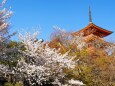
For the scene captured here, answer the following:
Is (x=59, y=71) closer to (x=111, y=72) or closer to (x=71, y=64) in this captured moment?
(x=71, y=64)

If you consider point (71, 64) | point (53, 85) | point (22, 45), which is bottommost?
point (53, 85)

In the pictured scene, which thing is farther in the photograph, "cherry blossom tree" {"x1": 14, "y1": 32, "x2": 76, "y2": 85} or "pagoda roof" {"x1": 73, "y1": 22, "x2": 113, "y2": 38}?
"pagoda roof" {"x1": 73, "y1": 22, "x2": 113, "y2": 38}

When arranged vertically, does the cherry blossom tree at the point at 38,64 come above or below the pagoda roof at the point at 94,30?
below

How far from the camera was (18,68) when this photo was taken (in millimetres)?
12727

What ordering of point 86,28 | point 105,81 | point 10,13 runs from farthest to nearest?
point 86,28, point 105,81, point 10,13

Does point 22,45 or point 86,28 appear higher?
point 86,28

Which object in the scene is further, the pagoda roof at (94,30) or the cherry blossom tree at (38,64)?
the pagoda roof at (94,30)

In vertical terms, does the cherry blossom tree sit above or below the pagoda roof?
below

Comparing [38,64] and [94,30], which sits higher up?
[94,30]

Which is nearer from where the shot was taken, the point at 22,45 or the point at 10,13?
the point at 10,13

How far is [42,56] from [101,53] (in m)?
9.96

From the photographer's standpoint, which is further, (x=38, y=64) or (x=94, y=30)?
(x=94, y=30)

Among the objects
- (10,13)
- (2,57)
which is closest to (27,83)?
(2,57)

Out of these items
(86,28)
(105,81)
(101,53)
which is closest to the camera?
(105,81)
